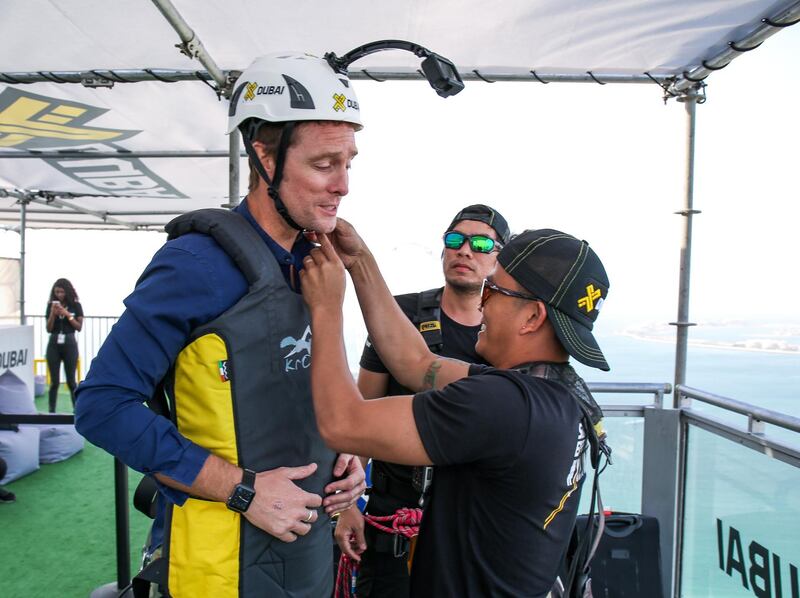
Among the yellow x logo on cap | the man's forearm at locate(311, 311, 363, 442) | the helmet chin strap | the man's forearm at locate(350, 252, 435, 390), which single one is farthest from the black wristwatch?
the yellow x logo on cap

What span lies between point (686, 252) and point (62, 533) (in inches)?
216

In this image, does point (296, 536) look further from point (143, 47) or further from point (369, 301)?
point (143, 47)

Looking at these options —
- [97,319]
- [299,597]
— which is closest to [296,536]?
[299,597]

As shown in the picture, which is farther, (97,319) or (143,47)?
(97,319)

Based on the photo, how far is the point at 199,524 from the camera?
1671 mm

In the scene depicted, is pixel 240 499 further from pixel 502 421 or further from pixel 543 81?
pixel 543 81

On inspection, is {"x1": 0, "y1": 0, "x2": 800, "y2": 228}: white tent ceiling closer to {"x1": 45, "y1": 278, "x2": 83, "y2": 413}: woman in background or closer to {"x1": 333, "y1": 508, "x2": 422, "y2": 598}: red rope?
{"x1": 333, "y1": 508, "x2": 422, "y2": 598}: red rope

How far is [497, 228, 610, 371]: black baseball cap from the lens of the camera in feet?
5.59

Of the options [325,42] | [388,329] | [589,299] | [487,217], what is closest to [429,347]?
[388,329]

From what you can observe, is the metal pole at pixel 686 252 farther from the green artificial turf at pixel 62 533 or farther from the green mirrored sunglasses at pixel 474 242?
the green artificial turf at pixel 62 533

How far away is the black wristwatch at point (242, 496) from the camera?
1602mm

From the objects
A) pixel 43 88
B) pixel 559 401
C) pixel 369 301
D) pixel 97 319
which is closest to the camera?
pixel 559 401

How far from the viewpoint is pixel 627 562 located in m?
3.78

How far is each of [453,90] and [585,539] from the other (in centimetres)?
150
